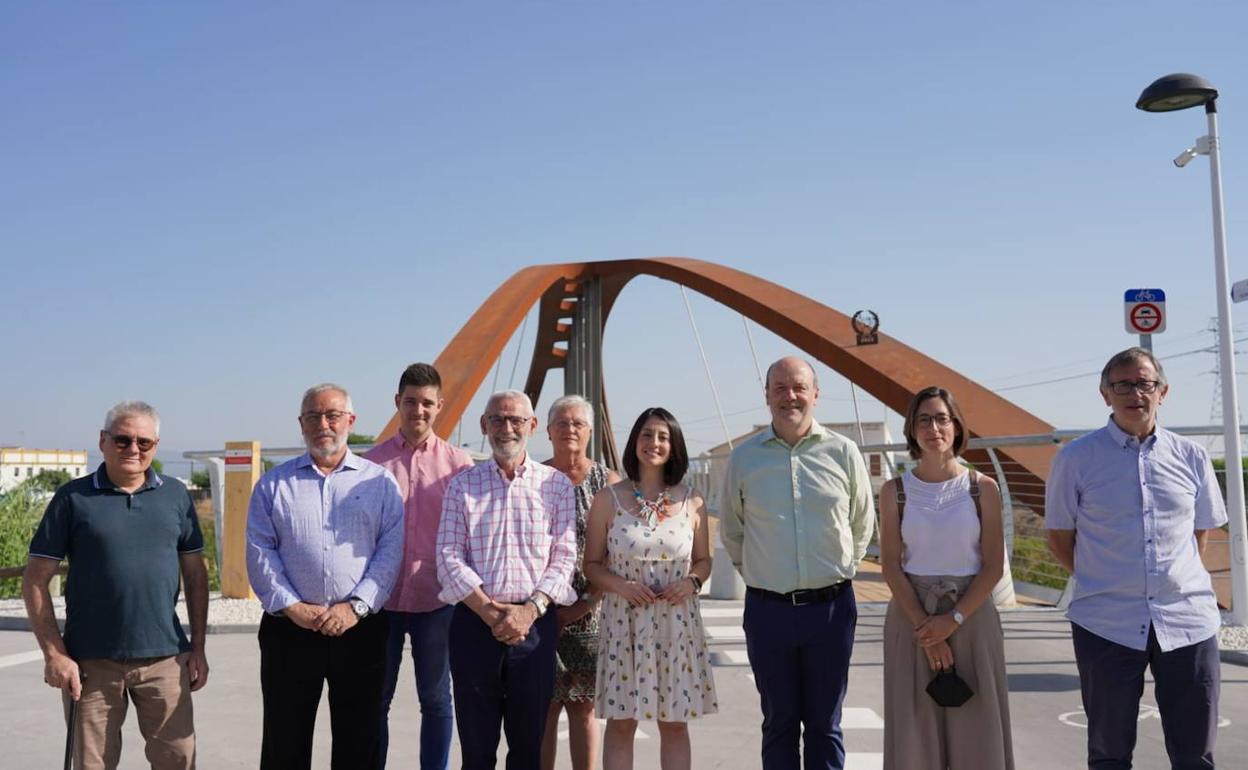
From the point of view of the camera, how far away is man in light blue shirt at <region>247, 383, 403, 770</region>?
3020 millimetres

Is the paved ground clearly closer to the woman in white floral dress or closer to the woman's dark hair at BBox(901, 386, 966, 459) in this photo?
the woman in white floral dress

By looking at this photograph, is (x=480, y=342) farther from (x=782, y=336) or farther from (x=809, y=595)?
(x=809, y=595)

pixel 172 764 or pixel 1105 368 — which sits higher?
pixel 1105 368

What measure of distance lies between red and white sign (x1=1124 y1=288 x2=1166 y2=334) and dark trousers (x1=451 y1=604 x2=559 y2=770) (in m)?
4.46

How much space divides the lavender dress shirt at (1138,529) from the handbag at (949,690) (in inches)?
14.9

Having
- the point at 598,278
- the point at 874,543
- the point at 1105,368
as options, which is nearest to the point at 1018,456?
the point at 874,543

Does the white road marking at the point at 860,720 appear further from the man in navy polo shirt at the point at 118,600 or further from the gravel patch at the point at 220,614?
the gravel patch at the point at 220,614

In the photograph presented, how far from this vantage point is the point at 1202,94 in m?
6.09

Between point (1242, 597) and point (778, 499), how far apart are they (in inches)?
165

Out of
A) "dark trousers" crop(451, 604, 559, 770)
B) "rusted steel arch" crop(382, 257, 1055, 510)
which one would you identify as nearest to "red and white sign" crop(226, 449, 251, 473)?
"rusted steel arch" crop(382, 257, 1055, 510)

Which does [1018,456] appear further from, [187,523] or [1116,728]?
[187,523]

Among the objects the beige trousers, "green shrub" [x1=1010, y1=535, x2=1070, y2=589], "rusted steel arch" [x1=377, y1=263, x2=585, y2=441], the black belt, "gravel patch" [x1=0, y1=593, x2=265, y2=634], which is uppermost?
"rusted steel arch" [x1=377, y1=263, x2=585, y2=441]

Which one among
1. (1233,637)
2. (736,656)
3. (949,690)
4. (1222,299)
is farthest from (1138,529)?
(1222,299)

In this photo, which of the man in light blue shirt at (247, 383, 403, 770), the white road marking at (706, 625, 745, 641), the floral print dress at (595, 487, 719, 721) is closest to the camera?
the man in light blue shirt at (247, 383, 403, 770)
